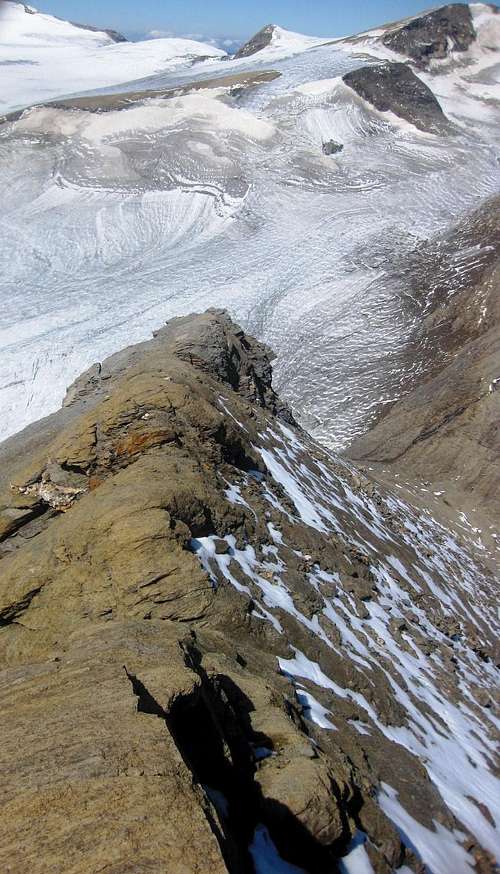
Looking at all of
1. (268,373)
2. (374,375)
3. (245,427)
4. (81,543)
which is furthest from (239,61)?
(81,543)

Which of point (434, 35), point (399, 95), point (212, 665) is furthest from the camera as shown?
point (434, 35)

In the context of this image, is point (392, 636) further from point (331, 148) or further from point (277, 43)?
point (277, 43)

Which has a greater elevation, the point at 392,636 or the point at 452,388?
the point at 392,636

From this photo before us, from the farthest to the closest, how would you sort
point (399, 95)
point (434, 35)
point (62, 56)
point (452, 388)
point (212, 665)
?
point (62, 56) < point (434, 35) < point (399, 95) < point (452, 388) < point (212, 665)

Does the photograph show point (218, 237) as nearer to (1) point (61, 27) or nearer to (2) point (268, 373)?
(2) point (268, 373)

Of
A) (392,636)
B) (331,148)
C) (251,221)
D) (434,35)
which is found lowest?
(251,221)

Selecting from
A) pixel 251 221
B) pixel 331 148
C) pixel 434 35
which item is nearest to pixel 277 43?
pixel 434 35

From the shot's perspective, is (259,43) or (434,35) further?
(259,43)
